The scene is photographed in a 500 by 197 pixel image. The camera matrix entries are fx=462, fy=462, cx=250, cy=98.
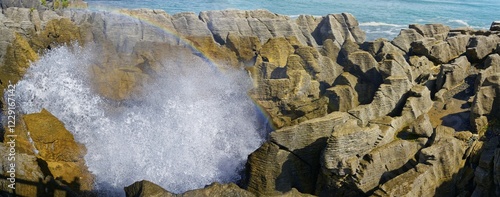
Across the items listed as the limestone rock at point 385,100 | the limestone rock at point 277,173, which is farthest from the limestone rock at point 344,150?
the limestone rock at point 385,100

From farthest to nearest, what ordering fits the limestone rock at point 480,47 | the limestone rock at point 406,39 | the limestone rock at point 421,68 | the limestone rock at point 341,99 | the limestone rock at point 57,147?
the limestone rock at point 406,39 → the limestone rock at point 480,47 → the limestone rock at point 421,68 → the limestone rock at point 341,99 → the limestone rock at point 57,147

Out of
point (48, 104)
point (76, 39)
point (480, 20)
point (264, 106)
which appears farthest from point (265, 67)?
point (480, 20)

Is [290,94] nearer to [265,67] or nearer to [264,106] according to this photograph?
[264,106]

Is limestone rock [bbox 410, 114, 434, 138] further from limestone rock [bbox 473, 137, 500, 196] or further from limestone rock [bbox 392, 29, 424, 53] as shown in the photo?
limestone rock [bbox 392, 29, 424, 53]

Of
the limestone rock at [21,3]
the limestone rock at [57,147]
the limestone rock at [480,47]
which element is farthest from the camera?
the limestone rock at [21,3]

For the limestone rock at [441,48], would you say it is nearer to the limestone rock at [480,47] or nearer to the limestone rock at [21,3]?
the limestone rock at [480,47]

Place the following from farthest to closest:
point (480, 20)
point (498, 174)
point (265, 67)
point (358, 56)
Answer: point (480, 20) → point (265, 67) → point (358, 56) → point (498, 174)

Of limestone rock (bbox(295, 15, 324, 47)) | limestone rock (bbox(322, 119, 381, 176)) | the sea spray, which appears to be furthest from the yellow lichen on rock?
limestone rock (bbox(322, 119, 381, 176))
